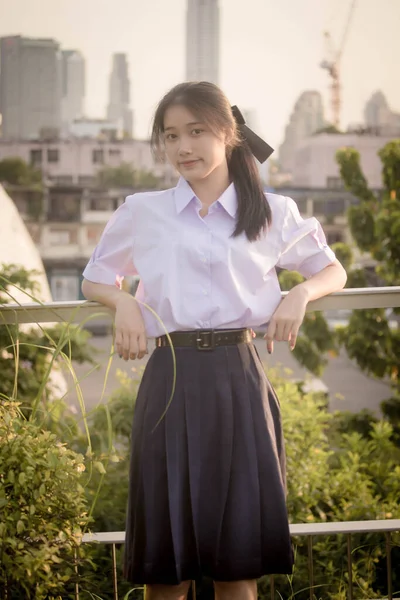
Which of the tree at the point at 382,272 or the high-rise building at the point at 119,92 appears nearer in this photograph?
the tree at the point at 382,272

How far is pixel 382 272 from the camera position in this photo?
7637 mm

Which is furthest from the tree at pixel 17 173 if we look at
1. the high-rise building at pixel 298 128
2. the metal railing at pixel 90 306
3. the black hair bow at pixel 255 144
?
the black hair bow at pixel 255 144

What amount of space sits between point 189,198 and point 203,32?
96.7 meters

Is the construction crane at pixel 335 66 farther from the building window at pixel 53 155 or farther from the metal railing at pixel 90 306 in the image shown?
the metal railing at pixel 90 306

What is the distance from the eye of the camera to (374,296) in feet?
6.59

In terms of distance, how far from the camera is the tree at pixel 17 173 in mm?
48469

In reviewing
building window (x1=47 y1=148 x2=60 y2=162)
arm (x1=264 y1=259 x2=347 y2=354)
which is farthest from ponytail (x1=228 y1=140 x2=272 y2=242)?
building window (x1=47 y1=148 x2=60 y2=162)

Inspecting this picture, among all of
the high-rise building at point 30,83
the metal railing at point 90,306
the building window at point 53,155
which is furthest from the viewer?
the high-rise building at point 30,83

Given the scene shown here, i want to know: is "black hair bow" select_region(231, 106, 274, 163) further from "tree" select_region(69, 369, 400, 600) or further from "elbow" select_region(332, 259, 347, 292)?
"tree" select_region(69, 369, 400, 600)

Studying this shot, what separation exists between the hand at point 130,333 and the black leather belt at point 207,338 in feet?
0.19

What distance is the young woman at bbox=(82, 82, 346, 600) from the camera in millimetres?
1674

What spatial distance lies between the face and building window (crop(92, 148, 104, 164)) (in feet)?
176

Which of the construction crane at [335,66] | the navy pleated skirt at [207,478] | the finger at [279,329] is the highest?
the construction crane at [335,66]

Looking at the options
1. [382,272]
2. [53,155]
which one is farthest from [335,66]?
[382,272]
